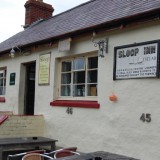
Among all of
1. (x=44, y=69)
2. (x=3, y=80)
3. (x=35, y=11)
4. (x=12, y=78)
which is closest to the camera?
(x=44, y=69)

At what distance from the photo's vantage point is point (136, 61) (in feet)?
24.2

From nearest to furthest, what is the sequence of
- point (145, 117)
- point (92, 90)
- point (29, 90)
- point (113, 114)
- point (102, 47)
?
point (145, 117) → point (113, 114) → point (102, 47) → point (92, 90) → point (29, 90)

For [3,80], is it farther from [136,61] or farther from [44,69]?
[136,61]

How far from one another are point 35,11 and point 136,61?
1077 centimetres

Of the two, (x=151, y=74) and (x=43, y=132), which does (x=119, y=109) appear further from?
(x=43, y=132)

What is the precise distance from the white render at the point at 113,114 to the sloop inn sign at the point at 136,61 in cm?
12

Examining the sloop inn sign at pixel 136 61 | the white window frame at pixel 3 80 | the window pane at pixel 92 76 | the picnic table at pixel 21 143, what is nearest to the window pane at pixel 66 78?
the window pane at pixel 92 76

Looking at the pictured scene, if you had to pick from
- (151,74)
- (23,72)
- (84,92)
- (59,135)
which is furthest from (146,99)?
(23,72)

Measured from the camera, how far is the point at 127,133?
7.40 meters

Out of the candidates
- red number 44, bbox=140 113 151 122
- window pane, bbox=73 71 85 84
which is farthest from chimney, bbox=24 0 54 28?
red number 44, bbox=140 113 151 122

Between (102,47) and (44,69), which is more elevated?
(102,47)

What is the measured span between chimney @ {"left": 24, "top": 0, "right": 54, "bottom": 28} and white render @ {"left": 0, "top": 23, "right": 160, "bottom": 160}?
7.10 metres

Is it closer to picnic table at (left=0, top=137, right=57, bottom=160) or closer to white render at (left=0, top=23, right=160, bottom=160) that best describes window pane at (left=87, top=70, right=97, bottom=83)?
white render at (left=0, top=23, right=160, bottom=160)

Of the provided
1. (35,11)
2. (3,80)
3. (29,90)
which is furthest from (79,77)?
(35,11)
